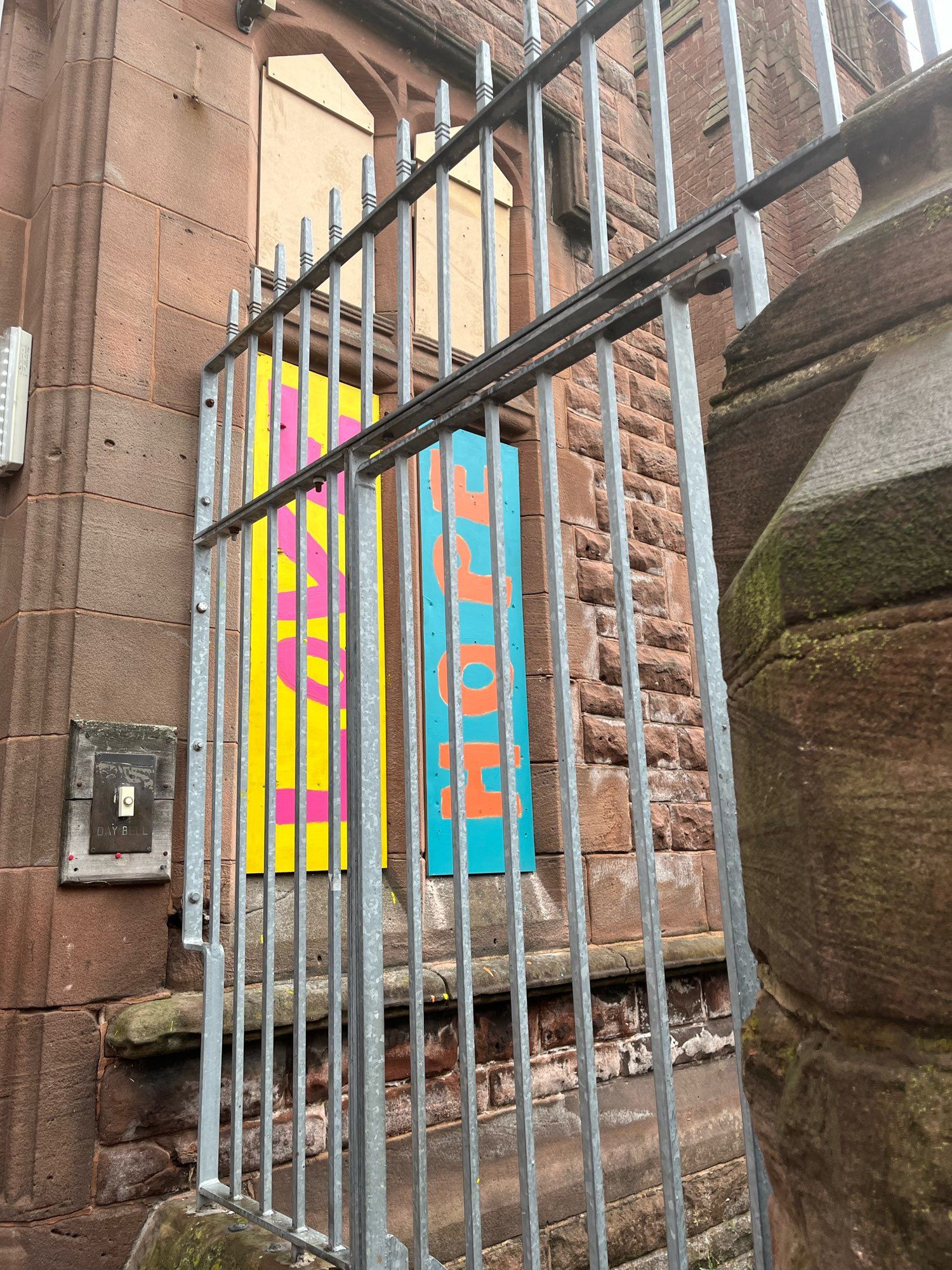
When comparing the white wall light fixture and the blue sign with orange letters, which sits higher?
the white wall light fixture

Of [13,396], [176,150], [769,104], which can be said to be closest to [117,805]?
[13,396]

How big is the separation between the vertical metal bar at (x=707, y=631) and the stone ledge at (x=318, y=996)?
79 centimetres

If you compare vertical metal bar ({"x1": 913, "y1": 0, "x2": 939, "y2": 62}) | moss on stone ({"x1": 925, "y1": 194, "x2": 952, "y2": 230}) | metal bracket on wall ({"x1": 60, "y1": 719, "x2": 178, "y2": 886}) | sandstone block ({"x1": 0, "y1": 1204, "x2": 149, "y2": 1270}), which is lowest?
sandstone block ({"x1": 0, "y1": 1204, "x2": 149, "y2": 1270})

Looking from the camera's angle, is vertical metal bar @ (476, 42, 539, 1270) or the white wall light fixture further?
the white wall light fixture

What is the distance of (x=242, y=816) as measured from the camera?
8.12 feet

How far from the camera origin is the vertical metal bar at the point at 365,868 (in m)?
1.91

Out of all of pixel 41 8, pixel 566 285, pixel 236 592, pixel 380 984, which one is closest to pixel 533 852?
pixel 236 592

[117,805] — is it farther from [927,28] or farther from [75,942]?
[927,28]

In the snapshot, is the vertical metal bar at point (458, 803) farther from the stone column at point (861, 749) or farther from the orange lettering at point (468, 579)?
the orange lettering at point (468, 579)

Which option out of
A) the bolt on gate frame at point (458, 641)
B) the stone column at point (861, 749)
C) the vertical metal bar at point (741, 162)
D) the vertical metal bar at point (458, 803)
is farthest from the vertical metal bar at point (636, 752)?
the stone column at point (861, 749)

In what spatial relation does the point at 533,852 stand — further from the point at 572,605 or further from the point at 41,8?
the point at 41,8

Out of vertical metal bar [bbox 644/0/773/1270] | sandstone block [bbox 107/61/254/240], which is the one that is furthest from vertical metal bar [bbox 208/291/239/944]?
vertical metal bar [bbox 644/0/773/1270]

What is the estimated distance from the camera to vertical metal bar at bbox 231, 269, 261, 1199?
2340 mm

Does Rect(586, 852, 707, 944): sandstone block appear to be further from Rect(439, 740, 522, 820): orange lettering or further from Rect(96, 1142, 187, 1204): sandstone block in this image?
Rect(96, 1142, 187, 1204): sandstone block
